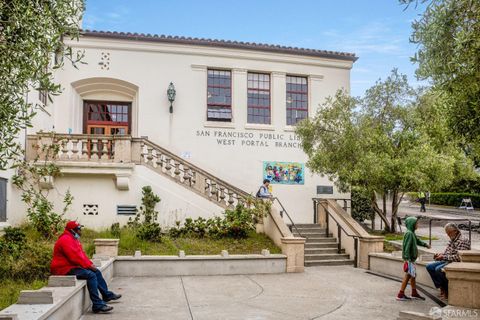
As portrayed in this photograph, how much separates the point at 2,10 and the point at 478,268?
315 inches

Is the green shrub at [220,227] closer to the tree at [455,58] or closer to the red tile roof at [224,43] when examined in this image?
the red tile roof at [224,43]

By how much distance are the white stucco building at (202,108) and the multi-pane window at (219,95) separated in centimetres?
4

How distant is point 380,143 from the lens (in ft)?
52.6

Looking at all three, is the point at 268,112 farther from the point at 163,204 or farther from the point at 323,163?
the point at 163,204

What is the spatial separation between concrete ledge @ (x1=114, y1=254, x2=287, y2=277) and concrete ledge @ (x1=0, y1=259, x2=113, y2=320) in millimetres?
3776

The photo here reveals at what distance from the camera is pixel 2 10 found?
5.51 meters

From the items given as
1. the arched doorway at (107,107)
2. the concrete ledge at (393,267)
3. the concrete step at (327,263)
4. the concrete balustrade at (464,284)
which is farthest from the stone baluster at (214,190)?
the concrete balustrade at (464,284)

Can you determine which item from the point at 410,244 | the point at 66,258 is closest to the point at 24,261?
the point at 66,258

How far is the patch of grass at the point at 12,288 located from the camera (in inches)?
A: 283

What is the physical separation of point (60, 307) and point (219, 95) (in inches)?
560

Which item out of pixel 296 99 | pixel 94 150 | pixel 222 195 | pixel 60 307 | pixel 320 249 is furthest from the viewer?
pixel 296 99

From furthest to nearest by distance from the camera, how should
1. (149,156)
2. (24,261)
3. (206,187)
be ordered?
(206,187) < (149,156) < (24,261)

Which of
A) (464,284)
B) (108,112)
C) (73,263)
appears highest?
(108,112)

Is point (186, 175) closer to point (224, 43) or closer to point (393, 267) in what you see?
point (224, 43)
